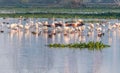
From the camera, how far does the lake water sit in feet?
66.3

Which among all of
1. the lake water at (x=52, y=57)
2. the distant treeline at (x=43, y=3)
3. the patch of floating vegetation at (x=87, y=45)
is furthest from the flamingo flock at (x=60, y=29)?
the distant treeline at (x=43, y=3)

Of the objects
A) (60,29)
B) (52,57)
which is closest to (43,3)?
(60,29)

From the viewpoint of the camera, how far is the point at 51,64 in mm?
21328

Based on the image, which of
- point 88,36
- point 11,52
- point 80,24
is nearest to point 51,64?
point 11,52

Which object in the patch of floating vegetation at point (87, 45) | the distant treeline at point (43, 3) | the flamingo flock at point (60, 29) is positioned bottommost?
the distant treeline at point (43, 3)

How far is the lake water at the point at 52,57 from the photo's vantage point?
20203mm

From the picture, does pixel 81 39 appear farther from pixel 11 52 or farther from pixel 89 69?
pixel 89 69

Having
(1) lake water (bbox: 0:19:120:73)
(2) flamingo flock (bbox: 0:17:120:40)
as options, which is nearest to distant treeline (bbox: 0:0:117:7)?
(2) flamingo flock (bbox: 0:17:120:40)

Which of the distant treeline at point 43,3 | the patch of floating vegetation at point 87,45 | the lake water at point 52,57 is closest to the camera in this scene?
the lake water at point 52,57

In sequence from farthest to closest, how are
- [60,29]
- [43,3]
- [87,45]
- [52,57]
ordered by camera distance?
[43,3]
[60,29]
[87,45]
[52,57]

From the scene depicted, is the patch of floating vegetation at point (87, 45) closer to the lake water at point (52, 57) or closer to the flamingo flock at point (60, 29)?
the lake water at point (52, 57)

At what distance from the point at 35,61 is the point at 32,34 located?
1144cm

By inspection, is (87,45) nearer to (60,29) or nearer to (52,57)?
(52,57)

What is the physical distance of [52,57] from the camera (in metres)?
23.2
